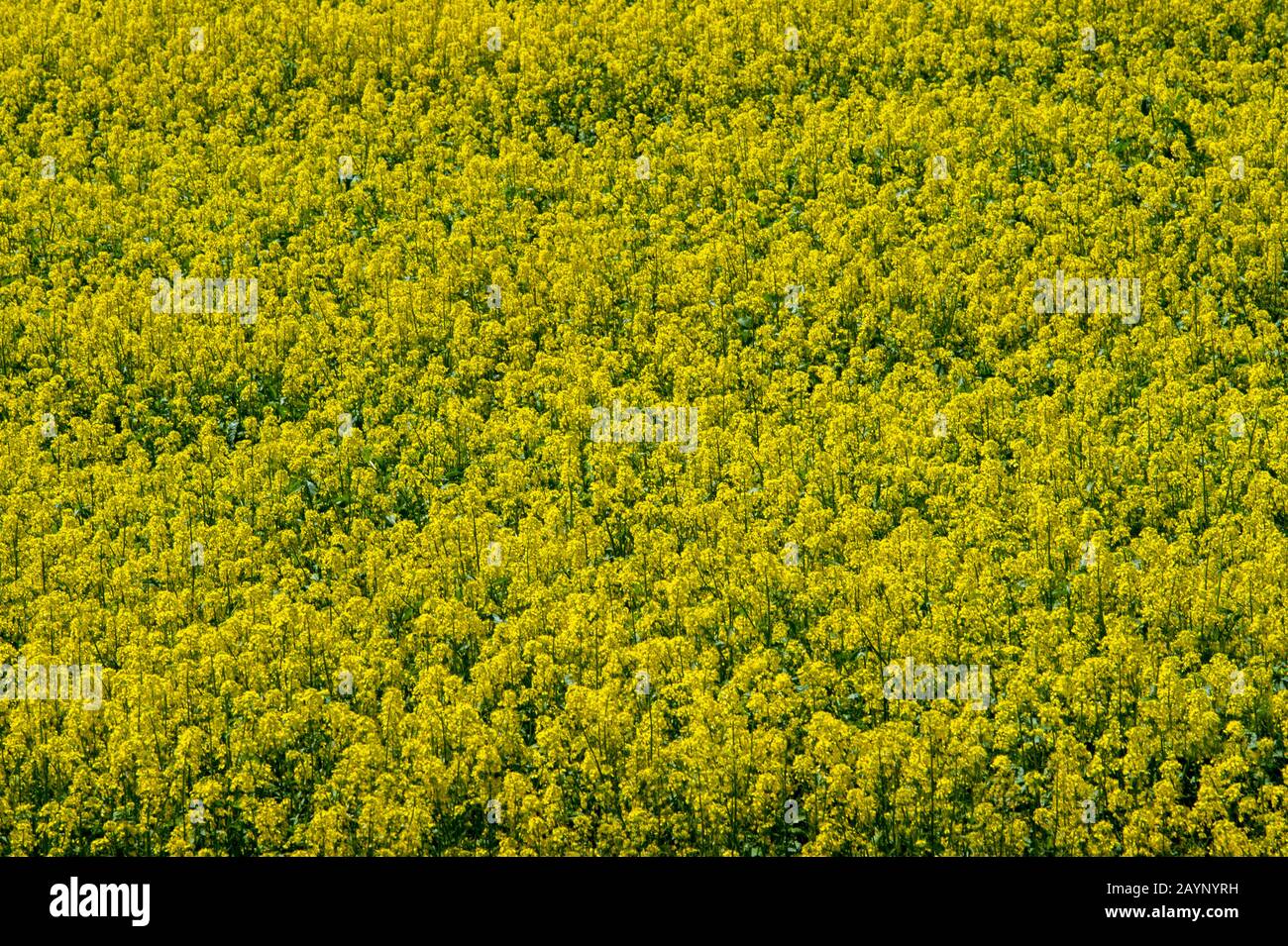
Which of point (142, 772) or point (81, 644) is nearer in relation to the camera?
point (142, 772)

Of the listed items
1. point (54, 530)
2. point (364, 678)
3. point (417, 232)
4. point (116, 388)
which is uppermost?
point (417, 232)

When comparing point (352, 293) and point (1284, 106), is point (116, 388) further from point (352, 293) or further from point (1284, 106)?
point (1284, 106)

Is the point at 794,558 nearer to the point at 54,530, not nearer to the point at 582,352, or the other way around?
the point at 582,352

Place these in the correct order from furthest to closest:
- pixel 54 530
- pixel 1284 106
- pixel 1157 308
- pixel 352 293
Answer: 1. pixel 1284 106
2. pixel 352 293
3. pixel 1157 308
4. pixel 54 530

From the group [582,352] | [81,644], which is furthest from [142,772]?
[582,352]
